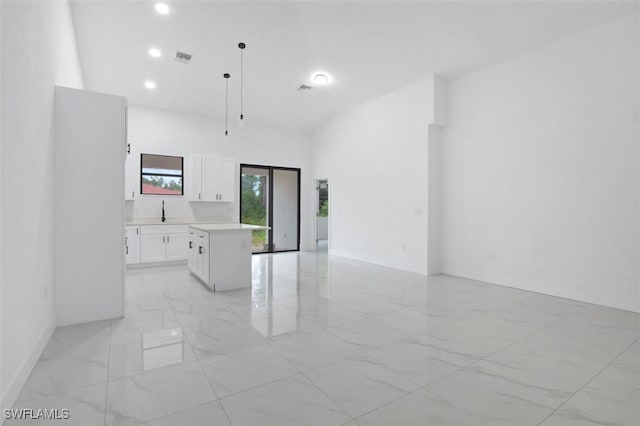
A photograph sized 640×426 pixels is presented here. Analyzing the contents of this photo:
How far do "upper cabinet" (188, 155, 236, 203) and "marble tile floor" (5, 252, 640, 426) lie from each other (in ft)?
11.6

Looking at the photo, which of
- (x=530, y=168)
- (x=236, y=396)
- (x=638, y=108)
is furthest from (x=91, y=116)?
(x=638, y=108)

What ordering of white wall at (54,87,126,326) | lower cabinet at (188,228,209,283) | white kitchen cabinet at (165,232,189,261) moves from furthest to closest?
white kitchen cabinet at (165,232,189,261)
lower cabinet at (188,228,209,283)
white wall at (54,87,126,326)

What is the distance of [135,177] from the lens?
678cm

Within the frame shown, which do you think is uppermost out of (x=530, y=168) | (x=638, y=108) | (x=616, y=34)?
(x=616, y=34)

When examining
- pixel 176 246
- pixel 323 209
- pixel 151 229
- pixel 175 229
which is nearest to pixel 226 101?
pixel 175 229

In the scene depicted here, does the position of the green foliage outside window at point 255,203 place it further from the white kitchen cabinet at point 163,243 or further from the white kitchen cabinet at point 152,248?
the white kitchen cabinet at point 152,248

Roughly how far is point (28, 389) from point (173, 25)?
4.09 metres

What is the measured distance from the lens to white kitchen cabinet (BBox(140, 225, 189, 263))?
6.24 meters

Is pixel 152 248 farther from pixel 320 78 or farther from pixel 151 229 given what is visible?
pixel 320 78

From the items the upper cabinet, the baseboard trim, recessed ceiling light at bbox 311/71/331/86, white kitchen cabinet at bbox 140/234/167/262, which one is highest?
recessed ceiling light at bbox 311/71/331/86

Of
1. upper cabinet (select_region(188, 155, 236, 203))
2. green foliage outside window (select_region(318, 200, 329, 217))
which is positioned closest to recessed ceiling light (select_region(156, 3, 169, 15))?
upper cabinet (select_region(188, 155, 236, 203))

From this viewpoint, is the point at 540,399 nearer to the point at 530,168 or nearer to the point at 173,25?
the point at 530,168

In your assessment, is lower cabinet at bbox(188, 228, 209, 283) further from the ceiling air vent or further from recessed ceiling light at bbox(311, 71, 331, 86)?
recessed ceiling light at bbox(311, 71, 331, 86)

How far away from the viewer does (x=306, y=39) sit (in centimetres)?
434
